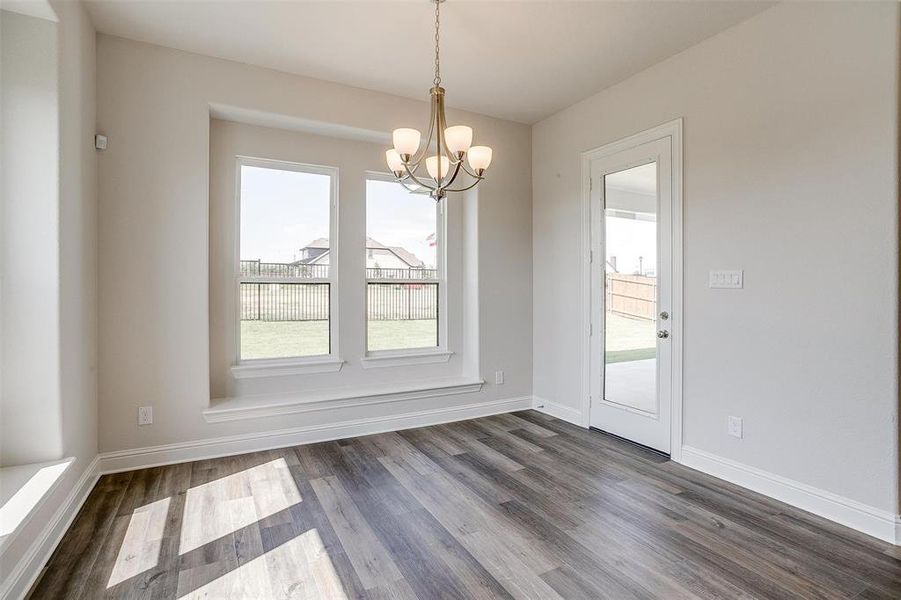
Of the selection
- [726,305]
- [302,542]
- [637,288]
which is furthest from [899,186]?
[302,542]

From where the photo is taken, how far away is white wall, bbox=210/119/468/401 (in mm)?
3582

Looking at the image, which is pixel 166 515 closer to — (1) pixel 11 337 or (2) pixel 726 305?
(1) pixel 11 337

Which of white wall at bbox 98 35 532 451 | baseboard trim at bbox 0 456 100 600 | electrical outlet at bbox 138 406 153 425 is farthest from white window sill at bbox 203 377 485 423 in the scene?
baseboard trim at bbox 0 456 100 600

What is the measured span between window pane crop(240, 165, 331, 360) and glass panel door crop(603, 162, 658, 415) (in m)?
2.47

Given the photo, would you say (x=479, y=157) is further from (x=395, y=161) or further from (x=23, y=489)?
(x=23, y=489)

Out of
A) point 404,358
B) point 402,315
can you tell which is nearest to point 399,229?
point 402,315

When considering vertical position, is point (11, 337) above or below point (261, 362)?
above

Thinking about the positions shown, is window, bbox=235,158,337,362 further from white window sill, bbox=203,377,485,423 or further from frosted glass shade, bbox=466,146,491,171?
frosted glass shade, bbox=466,146,491,171

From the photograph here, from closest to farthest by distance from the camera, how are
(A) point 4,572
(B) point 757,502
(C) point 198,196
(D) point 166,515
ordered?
(A) point 4,572
(D) point 166,515
(B) point 757,502
(C) point 198,196

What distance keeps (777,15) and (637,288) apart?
1885mm

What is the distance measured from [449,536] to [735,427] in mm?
1981

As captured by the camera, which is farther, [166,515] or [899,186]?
[166,515]

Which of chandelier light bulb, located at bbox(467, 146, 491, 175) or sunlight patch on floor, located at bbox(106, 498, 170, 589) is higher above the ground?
chandelier light bulb, located at bbox(467, 146, 491, 175)

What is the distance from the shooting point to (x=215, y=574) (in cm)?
193
